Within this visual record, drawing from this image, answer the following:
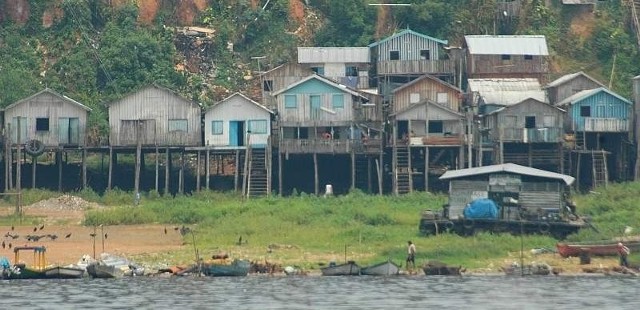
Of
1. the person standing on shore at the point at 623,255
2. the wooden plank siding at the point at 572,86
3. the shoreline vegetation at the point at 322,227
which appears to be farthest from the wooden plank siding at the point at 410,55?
the person standing on shore at the point at 623,255

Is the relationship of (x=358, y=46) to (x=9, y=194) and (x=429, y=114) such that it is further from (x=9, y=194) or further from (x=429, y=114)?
(x=9, y=194)

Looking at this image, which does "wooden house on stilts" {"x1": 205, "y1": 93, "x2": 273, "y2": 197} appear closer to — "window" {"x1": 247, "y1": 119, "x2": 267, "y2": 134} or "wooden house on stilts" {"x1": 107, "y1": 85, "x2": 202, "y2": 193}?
"window" {"x1": 247, "y1": 119, "x2": 267, "y2": 134}

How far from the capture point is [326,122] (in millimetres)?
103625

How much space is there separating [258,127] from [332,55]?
8.95 metres

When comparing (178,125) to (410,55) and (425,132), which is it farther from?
(410,55)

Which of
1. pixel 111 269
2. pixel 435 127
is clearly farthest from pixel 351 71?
pixel 111 269

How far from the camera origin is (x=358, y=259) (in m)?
78.9

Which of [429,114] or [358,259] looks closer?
[358,259]

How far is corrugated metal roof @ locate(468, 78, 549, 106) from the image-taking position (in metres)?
104

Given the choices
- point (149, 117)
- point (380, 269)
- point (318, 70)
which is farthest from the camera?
point (318, 70)

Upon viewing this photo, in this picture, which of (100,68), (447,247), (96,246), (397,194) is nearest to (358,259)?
(447,247)

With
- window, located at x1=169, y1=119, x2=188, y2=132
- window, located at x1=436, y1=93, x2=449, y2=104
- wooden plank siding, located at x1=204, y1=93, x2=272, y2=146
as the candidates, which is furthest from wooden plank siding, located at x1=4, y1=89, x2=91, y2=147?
window, located at x1=436, y1=93, x2=449, y2=104

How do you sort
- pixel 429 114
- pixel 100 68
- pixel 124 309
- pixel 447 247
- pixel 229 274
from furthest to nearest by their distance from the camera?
1. pixel 100 68
2. pixel 429 114
3. pixel 447 247
4. pixel 229 274
5. pixel 124 309

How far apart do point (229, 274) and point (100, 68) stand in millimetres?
36797
